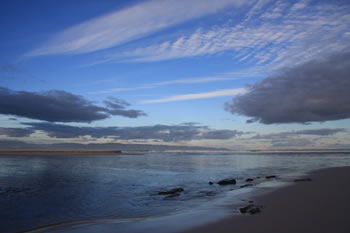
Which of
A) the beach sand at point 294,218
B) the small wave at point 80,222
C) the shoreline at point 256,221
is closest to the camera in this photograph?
the beach sand at point 294,218

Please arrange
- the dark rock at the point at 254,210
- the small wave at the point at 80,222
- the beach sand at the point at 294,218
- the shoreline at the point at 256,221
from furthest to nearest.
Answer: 1. the dark rock at the point at 254,210
2. the small wave at the point at 80,222
3. the shoreline at the point at 256,221
4. the beach sand at the point at 294,218

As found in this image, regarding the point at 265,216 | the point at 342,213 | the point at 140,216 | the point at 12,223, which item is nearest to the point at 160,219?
the point at 140,216

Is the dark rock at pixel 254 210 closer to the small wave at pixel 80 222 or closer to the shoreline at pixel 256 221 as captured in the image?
the shoreline at pixel 256 221

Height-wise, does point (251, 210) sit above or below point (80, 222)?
above

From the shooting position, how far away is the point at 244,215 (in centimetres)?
827

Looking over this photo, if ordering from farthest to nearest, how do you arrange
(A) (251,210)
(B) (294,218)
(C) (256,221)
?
(A) (251,210)
(B) (294,218)
(C) (256,221)

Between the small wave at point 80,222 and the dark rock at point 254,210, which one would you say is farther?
the dark rock at point 254,210

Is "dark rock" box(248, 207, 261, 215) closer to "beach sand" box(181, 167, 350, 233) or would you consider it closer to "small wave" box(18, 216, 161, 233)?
"beach sand" box(181, 167, 350, 233)

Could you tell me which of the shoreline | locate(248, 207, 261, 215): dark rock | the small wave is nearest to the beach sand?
the shoreline

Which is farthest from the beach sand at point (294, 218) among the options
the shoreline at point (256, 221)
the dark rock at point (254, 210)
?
the dark rock at point (254, 210)

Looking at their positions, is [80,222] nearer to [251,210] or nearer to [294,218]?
[251,210]

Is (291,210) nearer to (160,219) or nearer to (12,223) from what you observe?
(160,219)

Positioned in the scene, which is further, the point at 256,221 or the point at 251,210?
the point at 251,210

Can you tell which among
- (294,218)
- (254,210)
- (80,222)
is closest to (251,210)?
(254,210)
